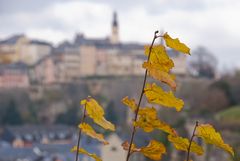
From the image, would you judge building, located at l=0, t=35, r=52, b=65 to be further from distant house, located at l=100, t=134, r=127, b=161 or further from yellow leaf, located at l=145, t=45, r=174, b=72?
yellow leaf, located at l=145, t=45, r=174, b=72

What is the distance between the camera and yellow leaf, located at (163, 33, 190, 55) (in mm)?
1243

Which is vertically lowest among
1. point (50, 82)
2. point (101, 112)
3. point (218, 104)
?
point (50, 82)

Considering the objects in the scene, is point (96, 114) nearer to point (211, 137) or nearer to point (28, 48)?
point (211, 137)

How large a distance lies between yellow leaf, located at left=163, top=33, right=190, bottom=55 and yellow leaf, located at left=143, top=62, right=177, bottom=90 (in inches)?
1.9

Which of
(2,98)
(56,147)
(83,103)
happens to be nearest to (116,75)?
(2,98)

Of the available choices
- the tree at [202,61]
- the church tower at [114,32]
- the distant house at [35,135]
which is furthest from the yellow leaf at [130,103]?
the church tower at [114,32]

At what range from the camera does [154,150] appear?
4.23 feet

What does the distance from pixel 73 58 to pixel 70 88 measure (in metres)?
9.44

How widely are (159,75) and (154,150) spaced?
0.14 m

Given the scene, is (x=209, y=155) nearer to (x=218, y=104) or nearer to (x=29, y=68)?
(x=218, y=104)

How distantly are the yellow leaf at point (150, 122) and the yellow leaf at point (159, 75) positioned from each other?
7 cm

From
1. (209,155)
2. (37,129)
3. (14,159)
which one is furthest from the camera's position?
(37,129)

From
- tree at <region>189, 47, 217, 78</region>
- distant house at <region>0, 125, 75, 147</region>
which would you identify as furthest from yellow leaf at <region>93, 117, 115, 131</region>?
tree at <region>189, 47, 217, 78</region>

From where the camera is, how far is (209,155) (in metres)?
20.6
